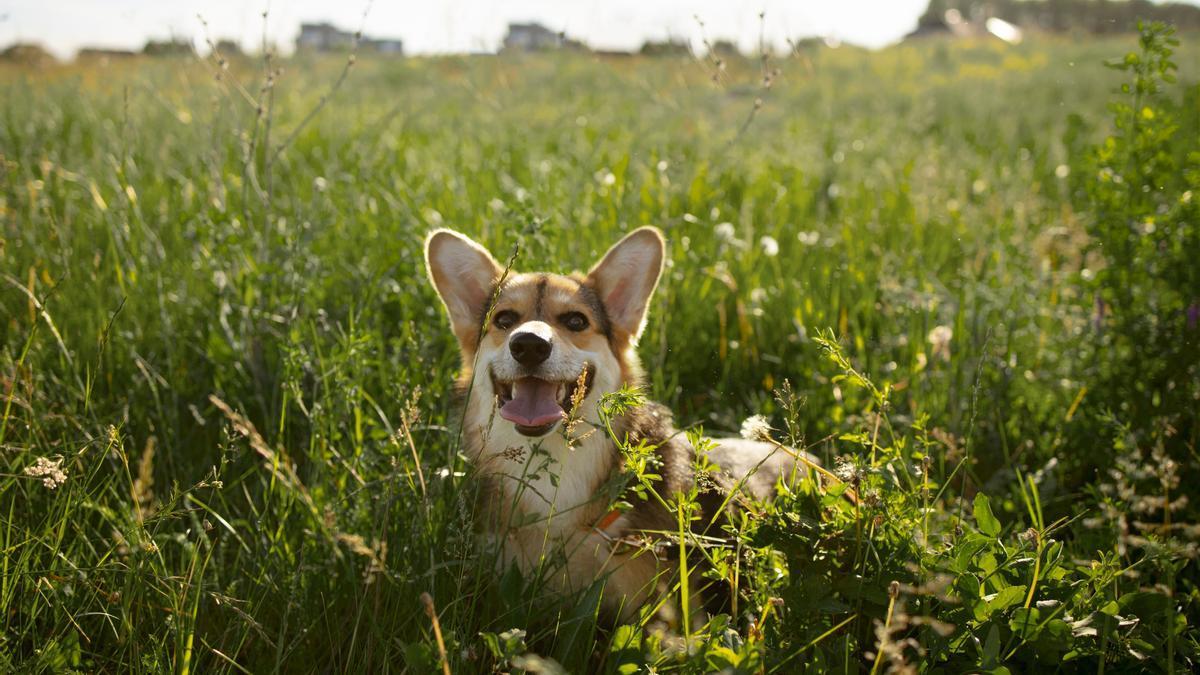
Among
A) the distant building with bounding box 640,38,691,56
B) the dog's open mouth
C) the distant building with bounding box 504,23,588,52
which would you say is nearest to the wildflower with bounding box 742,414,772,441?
the dog's open mouth

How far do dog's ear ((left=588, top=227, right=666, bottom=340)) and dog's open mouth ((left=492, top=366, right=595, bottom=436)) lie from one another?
43cm

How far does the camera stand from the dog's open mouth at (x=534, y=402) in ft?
8.93

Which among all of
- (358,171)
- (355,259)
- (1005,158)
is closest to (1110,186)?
(355,259)

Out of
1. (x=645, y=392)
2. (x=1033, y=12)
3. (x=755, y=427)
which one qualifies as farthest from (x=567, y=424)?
(x=1033, y=12)

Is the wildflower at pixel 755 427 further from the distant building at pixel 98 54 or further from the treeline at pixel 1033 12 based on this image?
the treeline at pixel 1033 12

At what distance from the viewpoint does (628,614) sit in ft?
8.38

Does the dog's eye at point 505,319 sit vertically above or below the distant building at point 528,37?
below

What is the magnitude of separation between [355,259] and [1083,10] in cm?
5713

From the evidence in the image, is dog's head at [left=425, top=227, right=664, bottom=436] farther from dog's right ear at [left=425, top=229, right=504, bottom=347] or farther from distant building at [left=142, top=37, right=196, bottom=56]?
distant building at [left=142, top=37, right=196, bottom=56]

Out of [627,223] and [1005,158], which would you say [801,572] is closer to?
[627,223]

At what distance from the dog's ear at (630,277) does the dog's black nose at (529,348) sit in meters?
0.55

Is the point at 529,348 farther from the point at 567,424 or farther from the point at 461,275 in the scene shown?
the point at 461,275

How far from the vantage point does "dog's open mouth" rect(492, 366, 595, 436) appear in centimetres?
272

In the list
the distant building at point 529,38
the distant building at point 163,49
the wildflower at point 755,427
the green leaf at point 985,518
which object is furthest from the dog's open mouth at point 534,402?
the distant building at point 529,38
